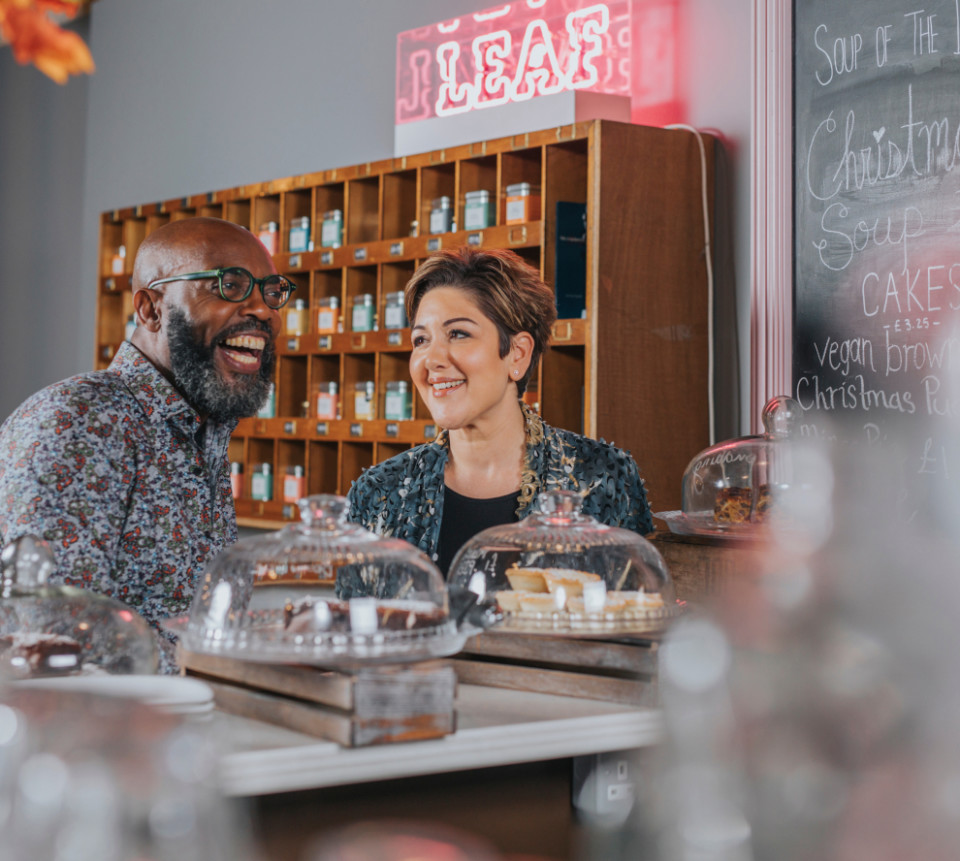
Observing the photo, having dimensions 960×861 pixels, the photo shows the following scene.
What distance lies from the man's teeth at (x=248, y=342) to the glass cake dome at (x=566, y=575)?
3.46 feet

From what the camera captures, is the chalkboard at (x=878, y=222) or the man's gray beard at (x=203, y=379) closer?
the man's gray beard at (x=203, y=379)

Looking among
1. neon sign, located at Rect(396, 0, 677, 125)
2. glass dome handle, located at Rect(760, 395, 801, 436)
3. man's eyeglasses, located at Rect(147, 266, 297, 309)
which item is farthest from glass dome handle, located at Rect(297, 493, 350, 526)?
neon sign, located at Rect(396, 0, 677, 125)

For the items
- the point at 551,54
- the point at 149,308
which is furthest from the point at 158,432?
the point at 551,54

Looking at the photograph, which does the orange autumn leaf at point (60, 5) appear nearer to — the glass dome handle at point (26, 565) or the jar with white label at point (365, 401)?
the glass dome handle at point (26, 565)

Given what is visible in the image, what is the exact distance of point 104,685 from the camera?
42.3 inches

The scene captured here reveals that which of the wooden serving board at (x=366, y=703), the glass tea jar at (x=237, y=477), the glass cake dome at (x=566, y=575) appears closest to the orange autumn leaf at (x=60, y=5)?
the wooden serving board at (x=366, y=703)

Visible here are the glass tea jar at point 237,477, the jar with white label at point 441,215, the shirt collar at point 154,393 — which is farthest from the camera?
the glass tea jar at point 237,477

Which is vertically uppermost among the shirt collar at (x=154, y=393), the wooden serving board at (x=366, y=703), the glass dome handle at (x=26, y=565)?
the shirt collar at (x=154, y=393)

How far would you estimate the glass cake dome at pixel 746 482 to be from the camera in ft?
6.38

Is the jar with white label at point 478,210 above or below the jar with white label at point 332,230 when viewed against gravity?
below

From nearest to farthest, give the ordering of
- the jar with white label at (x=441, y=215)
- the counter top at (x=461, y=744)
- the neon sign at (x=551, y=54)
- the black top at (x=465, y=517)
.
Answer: the counter top at (x=461, y=744) < the black top at (x=465, y=517) < the neon sign at (x=551, y=54) < the jar with white label at (x=441, y=215)

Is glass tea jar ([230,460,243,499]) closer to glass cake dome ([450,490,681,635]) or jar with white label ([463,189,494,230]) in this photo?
jar with white label ([463,189,494,230])

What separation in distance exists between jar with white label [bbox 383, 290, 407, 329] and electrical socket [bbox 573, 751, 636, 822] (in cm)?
334

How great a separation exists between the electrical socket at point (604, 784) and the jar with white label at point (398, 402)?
3.26 metres
